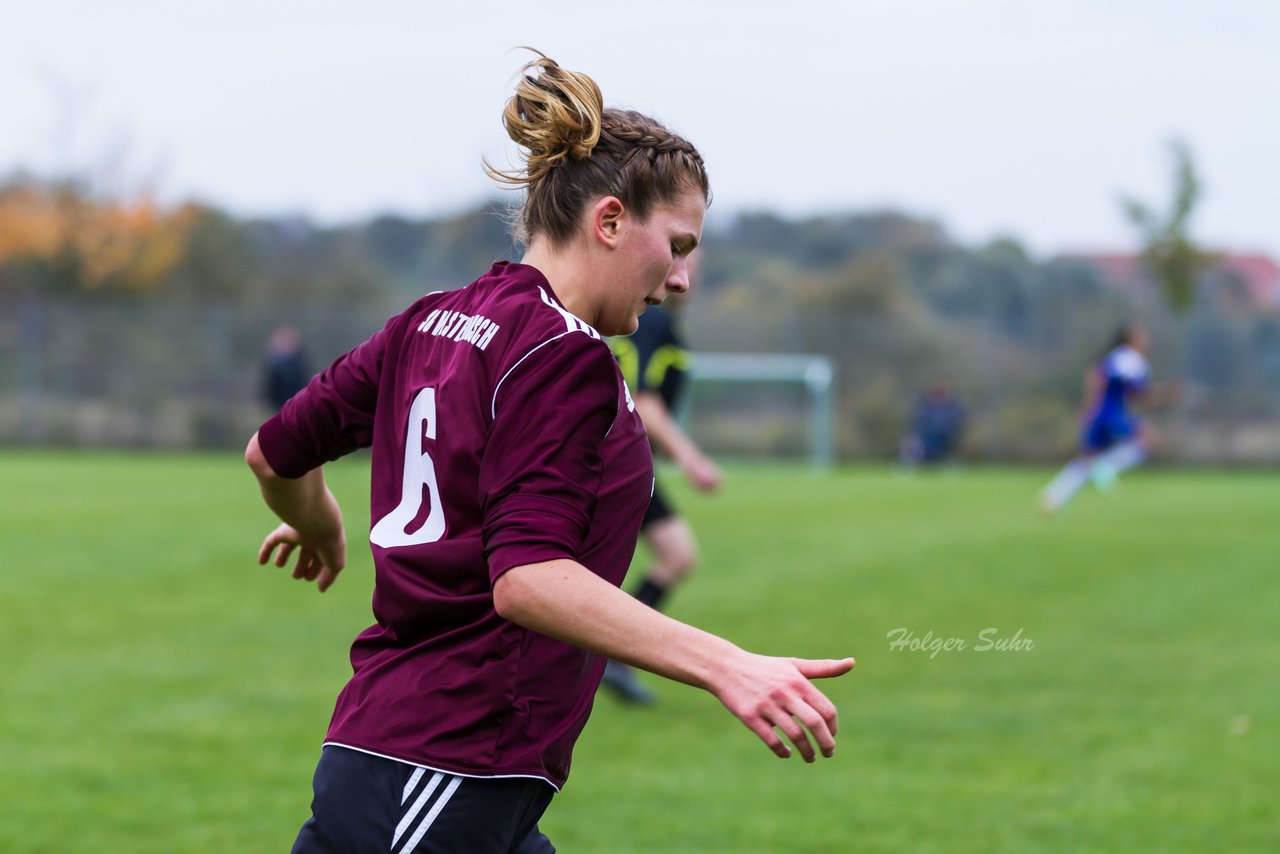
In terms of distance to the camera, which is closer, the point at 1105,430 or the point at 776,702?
the point at 776,702

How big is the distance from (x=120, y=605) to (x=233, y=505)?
7.62 m

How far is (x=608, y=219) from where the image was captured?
7.69ft

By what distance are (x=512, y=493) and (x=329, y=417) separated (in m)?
0.66

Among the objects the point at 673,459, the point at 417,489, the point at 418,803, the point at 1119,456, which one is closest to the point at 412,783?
the point at 418,803

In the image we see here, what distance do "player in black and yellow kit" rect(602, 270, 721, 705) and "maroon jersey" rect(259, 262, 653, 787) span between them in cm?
488

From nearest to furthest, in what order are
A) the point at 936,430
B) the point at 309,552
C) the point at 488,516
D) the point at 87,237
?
the point at 488,516
the point at 309,552
the point at 936,430
the point at 87,237

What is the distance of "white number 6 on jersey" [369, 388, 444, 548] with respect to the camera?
2.31m

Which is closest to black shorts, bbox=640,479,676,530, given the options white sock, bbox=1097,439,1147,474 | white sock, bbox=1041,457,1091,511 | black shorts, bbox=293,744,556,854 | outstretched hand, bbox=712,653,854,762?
black shorts, bbox=293,744,556,854

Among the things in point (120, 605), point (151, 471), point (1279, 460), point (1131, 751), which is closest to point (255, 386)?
point (151, 471)

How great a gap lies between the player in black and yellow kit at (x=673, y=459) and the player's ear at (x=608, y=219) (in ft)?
16.2

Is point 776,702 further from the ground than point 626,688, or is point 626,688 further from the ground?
point 776,702

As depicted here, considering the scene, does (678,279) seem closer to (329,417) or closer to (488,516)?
(488,516)

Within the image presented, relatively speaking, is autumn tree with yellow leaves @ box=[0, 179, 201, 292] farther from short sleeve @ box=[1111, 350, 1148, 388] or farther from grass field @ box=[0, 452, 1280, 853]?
short sleeve @ box=[1111, 350, 1148, 388]

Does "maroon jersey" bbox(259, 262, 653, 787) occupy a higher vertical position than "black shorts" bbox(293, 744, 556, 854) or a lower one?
higher
